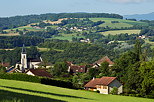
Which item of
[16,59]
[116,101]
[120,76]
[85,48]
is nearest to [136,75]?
[120,76]

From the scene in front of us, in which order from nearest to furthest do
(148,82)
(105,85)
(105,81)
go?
(148,82) < (105,85) < (105,81)

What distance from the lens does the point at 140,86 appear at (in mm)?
69438

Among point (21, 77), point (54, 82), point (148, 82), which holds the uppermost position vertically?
point (21, 77)

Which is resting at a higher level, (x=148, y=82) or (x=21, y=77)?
(x=21, y=77)

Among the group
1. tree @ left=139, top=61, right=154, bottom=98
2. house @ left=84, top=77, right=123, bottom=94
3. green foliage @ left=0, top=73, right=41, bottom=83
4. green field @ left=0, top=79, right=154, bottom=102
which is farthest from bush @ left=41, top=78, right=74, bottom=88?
green field @ left=0, top=79, right=154, bottom=102

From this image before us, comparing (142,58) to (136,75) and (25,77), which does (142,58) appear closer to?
(136,75)

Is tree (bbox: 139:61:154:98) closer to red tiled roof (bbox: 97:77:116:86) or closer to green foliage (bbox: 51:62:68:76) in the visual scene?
red tiled roof (bbox: 97:77:116:86)

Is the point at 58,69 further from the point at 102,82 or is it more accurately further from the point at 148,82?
the point at 148,82

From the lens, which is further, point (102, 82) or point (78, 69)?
point (78, 69)

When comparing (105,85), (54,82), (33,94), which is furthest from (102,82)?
(33,94)

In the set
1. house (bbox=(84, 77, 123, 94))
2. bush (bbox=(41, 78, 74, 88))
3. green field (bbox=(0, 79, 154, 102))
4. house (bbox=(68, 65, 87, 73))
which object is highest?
green field (bbox=(0, 79, 154, 102))

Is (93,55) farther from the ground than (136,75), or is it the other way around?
(136,75)

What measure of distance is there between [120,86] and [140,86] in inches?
158

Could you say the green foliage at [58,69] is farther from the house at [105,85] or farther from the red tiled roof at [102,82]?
the house at [105,85]
